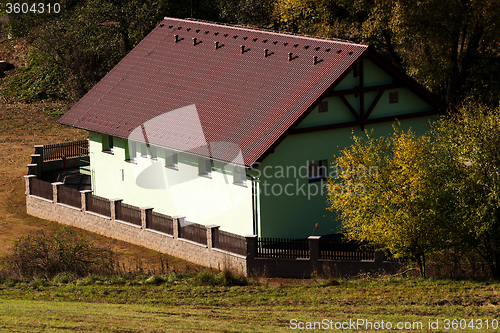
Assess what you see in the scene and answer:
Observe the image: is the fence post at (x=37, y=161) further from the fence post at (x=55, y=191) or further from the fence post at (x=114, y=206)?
the fence post at (x=114, y=206)

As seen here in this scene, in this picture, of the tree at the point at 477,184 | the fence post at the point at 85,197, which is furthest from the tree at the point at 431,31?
the fence post at the point at 85,197

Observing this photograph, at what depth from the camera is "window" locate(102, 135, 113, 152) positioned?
1244 inches

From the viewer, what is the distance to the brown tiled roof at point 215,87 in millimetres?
25688

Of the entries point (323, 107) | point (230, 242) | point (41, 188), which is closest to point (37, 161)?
point (41, 188)

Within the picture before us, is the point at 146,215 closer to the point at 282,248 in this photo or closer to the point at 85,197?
the point at 85,197

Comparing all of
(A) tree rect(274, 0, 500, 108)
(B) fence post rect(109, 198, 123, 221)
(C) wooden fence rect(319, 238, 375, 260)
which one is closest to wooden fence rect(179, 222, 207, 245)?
(B) fence post rect(109, 198, 123, 221)

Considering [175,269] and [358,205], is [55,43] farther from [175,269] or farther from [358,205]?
[358,205]

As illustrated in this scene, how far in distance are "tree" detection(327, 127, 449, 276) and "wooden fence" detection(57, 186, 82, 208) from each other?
43.8 ft

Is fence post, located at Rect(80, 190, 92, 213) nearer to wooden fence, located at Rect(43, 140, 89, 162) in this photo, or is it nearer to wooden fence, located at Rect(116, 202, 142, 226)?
wooden fence, located at Rect(116, 202, 142, 226)

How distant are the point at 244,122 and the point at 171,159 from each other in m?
4.12

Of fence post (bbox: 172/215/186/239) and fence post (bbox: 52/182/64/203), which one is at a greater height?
fence post (bbox: 52/182/64/203)

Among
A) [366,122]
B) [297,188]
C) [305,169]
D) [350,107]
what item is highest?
[350,107]

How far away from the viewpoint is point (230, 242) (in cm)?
2456

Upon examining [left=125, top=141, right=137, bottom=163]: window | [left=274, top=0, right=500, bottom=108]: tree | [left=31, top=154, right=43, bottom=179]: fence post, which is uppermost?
[left=274, top=0, right=500, bottom=108]: tree
